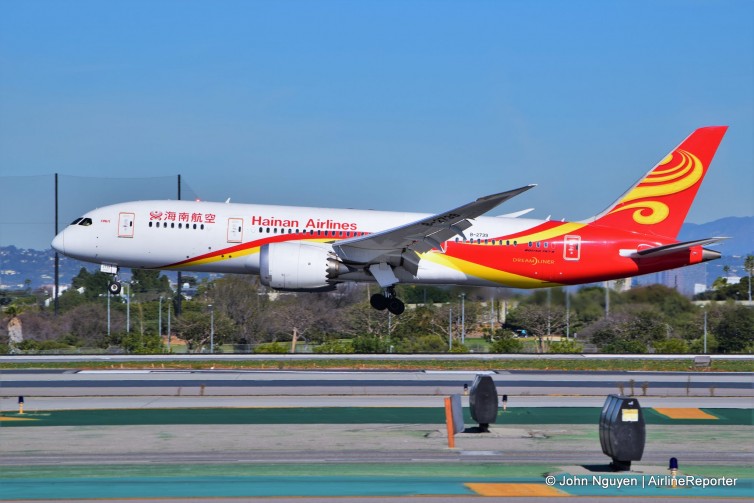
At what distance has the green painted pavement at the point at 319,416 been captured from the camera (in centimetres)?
1898

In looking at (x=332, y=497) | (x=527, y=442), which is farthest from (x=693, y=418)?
(x=332, y=497)

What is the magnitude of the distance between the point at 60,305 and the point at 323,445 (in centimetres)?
4319

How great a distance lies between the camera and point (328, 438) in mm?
17000

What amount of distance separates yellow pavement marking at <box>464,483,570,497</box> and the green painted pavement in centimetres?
576

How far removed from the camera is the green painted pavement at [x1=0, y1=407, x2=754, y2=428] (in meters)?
19.0

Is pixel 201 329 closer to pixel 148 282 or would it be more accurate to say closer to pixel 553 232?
pixel 148 282

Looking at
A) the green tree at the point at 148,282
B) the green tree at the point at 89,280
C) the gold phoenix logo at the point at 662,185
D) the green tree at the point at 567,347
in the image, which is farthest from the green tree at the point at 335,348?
the green tree at the point at 89,280

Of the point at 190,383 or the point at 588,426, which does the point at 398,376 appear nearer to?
the point at 190,383

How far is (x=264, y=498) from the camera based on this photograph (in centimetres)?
1230

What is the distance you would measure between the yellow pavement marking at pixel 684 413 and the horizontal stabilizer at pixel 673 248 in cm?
1267

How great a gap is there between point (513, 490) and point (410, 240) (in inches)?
797

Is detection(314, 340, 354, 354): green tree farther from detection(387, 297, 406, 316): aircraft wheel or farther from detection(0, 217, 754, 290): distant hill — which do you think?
detection(0, 217, 754, 290): distant hill

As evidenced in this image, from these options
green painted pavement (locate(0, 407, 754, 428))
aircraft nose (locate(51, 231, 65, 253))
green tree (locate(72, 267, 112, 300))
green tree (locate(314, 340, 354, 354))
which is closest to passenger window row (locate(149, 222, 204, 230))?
aircraft nose (locate(51, 231, 65, 253))

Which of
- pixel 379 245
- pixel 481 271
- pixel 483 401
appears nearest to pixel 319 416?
pixel 483 401
